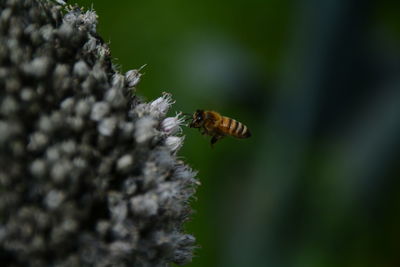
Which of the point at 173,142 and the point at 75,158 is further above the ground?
the point at 173,142

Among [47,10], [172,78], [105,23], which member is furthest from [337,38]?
[47,10]

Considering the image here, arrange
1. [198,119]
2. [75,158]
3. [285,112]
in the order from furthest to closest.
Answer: [285,112]
[198,119]
[75,158]

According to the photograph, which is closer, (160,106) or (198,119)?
(160,106)

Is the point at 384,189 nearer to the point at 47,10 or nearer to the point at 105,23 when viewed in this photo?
the point at 105,23

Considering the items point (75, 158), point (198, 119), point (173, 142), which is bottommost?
point (75, 158)

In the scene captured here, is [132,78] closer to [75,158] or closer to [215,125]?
[75,158]

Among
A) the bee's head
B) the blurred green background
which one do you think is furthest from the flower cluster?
the blurred green background

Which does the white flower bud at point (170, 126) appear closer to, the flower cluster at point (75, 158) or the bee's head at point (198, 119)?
the flower cluster at point (75, 158)

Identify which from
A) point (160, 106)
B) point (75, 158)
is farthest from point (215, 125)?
point (75, 158)
